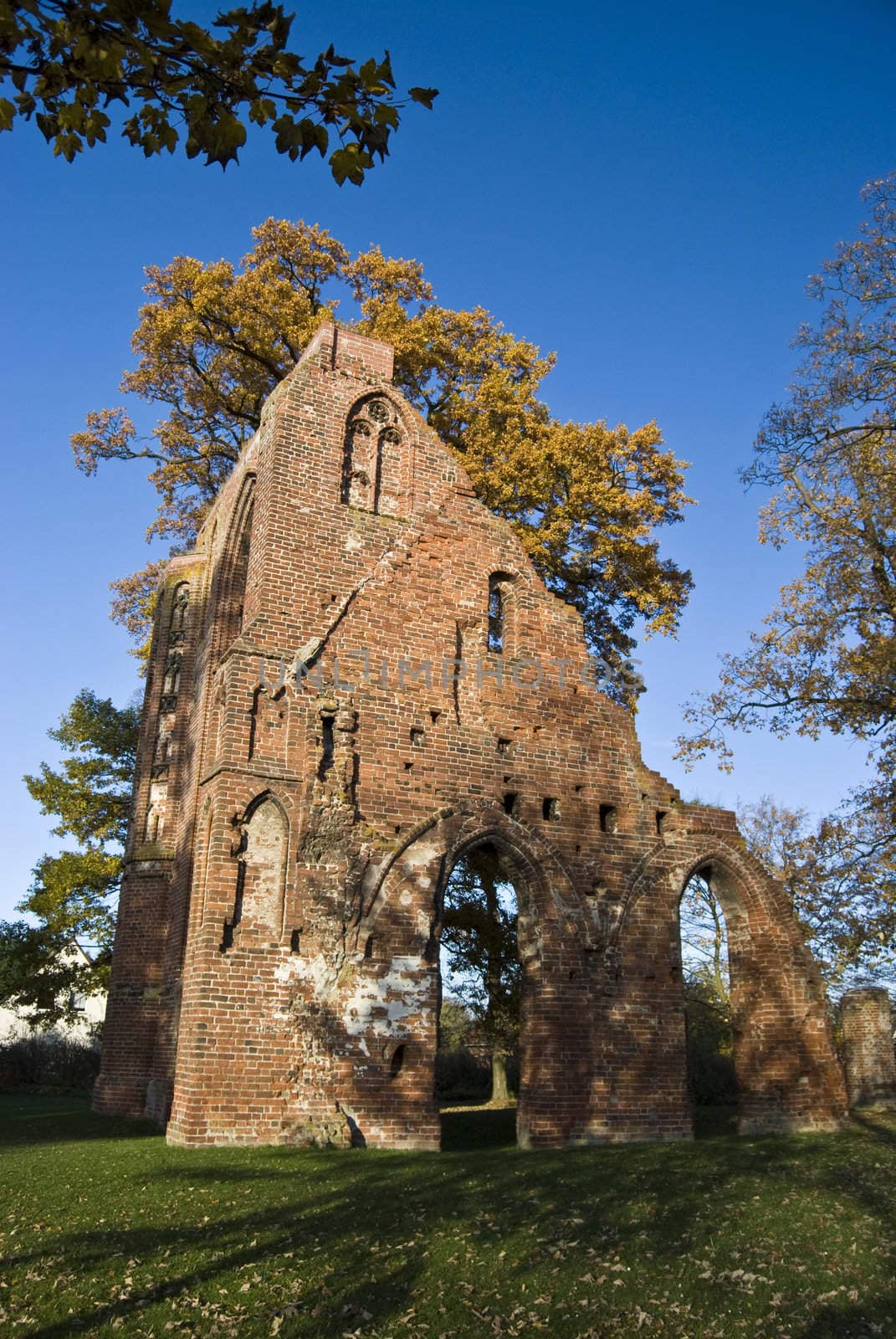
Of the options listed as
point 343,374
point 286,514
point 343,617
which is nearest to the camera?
point 343,617

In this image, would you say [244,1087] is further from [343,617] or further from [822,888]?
[822,888]

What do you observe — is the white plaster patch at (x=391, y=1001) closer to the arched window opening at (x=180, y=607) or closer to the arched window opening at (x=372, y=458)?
the arched window opening at (x=372, y=458)

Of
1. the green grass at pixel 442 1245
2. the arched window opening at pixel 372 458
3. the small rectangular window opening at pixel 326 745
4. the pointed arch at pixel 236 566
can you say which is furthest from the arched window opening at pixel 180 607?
the green grass at pixel 442 1245

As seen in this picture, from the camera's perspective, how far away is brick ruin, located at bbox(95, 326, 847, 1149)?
11.3m

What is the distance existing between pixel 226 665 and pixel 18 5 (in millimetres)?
8768

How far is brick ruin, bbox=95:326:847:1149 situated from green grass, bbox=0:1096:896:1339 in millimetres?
1519

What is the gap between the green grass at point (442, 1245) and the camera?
5301mm

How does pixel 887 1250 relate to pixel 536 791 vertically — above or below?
below

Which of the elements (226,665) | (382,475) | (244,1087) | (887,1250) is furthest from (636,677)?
(887,1250)

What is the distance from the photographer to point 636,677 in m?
18.7

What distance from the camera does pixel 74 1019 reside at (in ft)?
75.9

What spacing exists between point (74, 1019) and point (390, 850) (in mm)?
14586

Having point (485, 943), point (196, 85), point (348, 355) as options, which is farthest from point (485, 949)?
point (196, 85)

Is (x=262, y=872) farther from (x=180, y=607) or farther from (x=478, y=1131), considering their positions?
(x=180, y=607)
